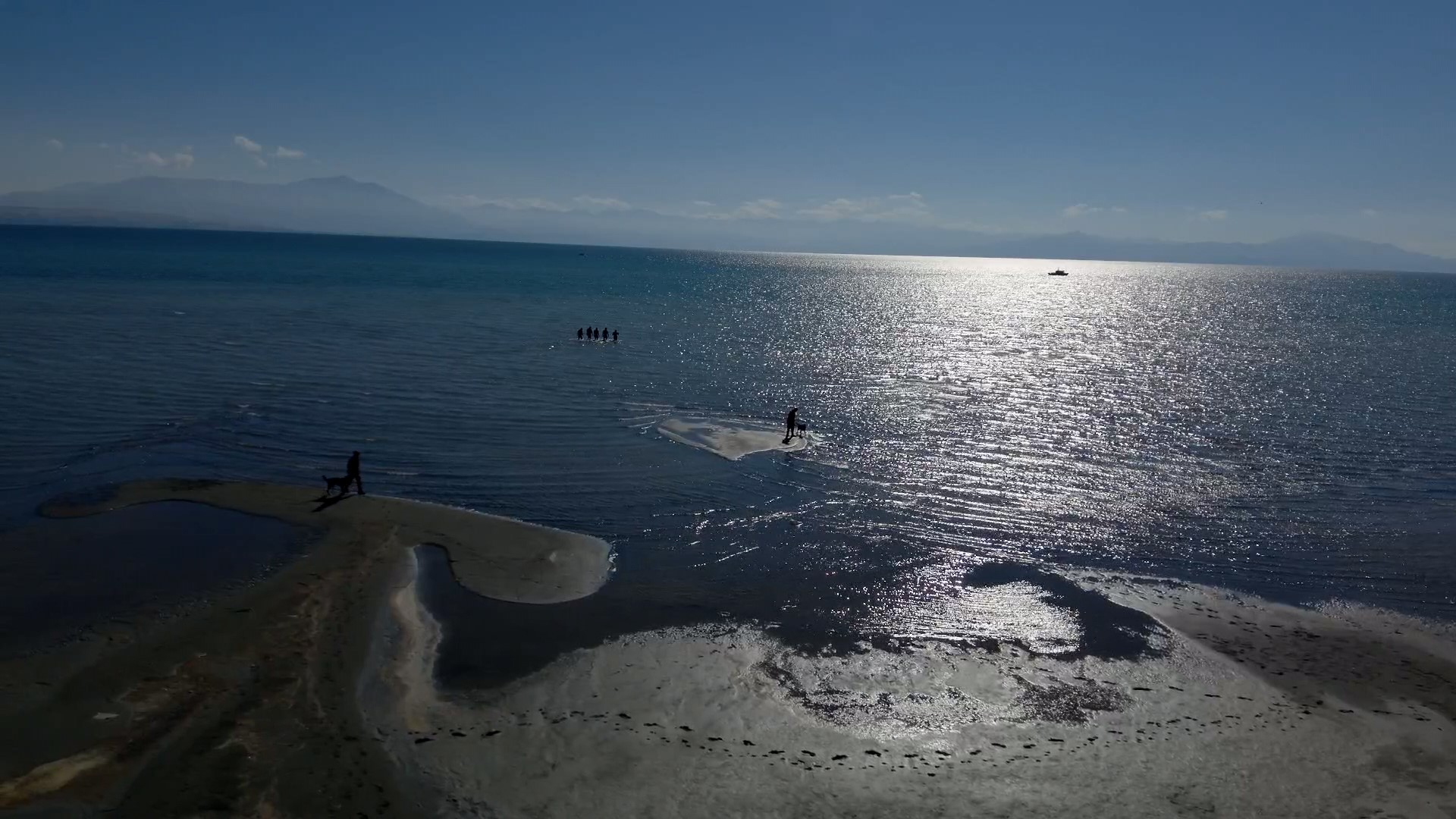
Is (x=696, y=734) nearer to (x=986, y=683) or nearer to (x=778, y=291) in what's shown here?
(x=986, y=683)

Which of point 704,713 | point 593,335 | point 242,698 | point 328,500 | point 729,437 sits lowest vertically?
point 704,713

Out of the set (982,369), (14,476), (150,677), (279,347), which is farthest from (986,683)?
(279,347)

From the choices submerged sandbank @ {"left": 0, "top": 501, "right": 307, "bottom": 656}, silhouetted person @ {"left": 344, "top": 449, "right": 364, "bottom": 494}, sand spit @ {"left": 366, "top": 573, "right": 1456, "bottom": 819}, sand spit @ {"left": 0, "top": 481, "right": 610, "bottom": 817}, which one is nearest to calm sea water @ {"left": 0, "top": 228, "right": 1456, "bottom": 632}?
silhouetted person @ {"left": 344, "top": 449, "right": 364, "bottom": 494}

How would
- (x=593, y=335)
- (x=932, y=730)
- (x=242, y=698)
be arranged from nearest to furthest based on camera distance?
(x=242, y=698)
(x=932, y=730)
(x=593, y=335)

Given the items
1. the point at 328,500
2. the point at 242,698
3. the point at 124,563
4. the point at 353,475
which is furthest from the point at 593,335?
the point at 242,698

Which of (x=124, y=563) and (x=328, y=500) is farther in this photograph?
(x=328, y=500)

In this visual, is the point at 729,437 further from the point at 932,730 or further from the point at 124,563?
the point at 932,730
